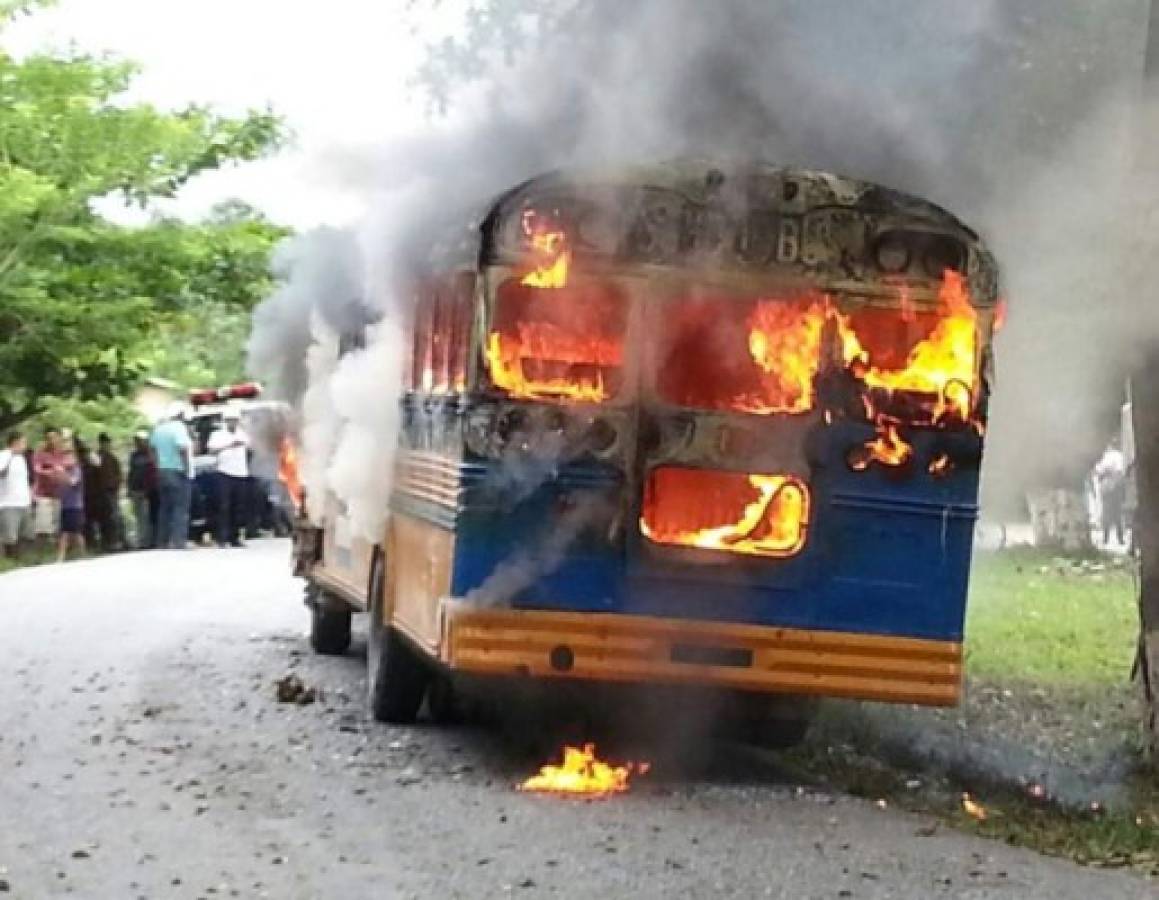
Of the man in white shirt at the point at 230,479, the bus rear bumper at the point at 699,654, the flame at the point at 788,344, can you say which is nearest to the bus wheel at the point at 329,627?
the bus rear bumper at the point at 699,654

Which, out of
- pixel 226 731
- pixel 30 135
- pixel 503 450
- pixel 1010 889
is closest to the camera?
pixel 1010 889

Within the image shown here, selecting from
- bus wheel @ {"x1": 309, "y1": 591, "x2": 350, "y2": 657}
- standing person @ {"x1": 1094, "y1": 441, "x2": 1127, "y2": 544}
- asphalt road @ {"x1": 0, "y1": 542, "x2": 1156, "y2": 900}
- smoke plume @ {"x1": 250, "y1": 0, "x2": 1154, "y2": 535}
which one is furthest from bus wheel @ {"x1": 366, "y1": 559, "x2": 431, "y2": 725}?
standing person @ {"x1": 1094, "y1": 441, "x2": 1127, "y2": 544}

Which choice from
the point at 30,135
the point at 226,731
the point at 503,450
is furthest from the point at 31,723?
the point at 30,135

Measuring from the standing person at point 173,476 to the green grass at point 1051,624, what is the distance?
28.5 ft

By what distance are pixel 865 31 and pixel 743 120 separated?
1001mm

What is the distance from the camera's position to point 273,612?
1722 centimetres

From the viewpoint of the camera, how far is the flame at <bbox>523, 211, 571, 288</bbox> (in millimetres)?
9258

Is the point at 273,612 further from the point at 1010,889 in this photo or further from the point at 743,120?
the point at 1010,889

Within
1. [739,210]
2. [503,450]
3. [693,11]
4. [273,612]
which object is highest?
[693,11]

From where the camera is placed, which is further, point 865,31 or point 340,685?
point 340,685

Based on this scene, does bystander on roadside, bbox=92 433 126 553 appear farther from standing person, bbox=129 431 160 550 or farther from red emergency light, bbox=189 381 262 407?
red emergency light, bbox=189 381 262 407

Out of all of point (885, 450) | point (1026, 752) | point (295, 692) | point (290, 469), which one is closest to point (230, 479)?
point (290, 469)

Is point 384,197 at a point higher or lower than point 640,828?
higher

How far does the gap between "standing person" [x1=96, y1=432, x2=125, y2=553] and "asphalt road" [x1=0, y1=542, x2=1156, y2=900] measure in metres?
10.6
